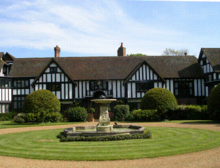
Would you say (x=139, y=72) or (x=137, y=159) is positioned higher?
(x=139, y=72)

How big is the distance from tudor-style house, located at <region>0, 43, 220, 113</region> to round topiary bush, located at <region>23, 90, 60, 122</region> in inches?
198

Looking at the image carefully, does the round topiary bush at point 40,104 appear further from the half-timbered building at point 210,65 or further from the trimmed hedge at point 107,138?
the half-timbered building at point 210,65

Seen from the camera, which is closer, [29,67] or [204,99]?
[204,99]

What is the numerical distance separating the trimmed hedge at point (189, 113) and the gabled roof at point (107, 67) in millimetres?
6828

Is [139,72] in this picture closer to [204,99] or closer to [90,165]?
[204,99]

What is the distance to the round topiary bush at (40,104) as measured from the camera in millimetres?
25531

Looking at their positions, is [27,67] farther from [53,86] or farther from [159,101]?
[159,101]

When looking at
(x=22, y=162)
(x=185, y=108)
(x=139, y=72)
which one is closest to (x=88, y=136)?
(x=22, y=162)

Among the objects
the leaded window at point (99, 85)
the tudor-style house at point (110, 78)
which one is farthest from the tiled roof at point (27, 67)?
the leaded window at point (99, 85)

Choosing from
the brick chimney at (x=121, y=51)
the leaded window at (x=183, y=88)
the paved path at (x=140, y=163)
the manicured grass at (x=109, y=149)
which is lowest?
the paved path at (x=140, y=163)

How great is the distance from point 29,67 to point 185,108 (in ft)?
67.9

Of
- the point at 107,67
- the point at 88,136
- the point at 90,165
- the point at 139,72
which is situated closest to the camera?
the point at 90,165

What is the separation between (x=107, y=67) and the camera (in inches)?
1334

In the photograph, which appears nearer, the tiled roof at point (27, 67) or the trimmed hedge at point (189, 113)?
the trimmed hedge at point (189, 113)
